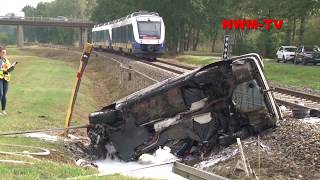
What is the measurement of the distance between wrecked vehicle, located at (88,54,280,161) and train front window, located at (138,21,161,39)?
29958 millimetres

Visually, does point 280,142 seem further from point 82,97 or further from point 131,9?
point 131,9

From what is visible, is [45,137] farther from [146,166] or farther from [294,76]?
[294,76]

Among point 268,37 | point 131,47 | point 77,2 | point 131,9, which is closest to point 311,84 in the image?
point 131,47

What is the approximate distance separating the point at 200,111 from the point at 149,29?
30.9m

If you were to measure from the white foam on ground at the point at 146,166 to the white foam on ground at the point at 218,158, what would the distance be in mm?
590

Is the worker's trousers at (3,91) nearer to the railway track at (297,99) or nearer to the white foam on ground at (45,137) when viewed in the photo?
the white foam on ground at (45,137)

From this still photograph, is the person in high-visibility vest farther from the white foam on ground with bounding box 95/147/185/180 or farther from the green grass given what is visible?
the white foam on ground with bounding box 95/147/185/180

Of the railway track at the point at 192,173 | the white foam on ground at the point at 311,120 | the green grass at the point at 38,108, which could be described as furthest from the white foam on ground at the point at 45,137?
the white foam on ground at the point at 311,120

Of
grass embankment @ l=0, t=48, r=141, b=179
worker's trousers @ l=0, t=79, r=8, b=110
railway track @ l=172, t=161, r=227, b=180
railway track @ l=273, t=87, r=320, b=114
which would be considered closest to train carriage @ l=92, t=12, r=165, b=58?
grass embankment @ l=0, t=48, r=141, b=179

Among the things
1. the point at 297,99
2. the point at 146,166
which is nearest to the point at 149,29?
the point at 297,99

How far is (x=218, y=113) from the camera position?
1033 cm

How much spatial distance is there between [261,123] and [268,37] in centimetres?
5239

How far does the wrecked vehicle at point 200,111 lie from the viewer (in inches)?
400

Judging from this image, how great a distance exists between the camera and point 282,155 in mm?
8742
